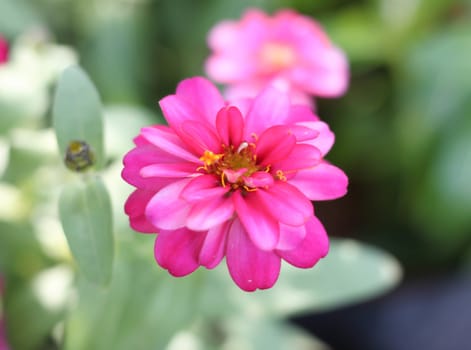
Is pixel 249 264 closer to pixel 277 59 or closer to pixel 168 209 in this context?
pixel 168 209

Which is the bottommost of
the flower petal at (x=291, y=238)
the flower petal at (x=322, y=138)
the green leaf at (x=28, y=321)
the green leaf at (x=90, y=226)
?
the green leaf at (x=28, y=321)

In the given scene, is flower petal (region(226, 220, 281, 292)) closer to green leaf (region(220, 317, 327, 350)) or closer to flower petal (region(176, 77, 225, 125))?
flower petal (region(176, 77, 225, 125))

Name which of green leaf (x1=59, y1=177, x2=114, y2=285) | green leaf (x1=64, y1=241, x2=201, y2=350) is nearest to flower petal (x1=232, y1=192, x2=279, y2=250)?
green leaf (x1=59, y1=177, x2=114, y2=285)

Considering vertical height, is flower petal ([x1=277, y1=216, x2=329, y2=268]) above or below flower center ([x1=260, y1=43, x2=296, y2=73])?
above

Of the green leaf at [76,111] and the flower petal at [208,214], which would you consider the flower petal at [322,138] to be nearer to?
the flower petal at [208,214]

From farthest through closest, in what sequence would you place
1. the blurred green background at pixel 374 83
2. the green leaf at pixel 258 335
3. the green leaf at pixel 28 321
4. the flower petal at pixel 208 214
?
the blurred green background at pixel 374 83 → the green leaf at pixel 258 335 → the green leaf at pixel 28 321 → the flower petal at pixel 208 214

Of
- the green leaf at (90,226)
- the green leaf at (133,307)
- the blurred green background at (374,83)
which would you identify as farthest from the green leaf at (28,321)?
the blurred green background at (374,83)

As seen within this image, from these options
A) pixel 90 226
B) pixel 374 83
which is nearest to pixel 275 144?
pixel 90 226
